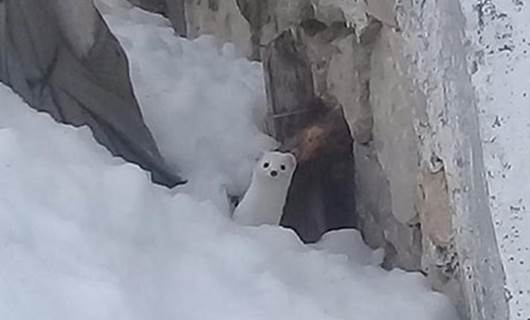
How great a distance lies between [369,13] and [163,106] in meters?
0.72

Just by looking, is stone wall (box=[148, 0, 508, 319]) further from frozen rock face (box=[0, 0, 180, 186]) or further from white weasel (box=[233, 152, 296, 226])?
frozen rock face (box=[0, 0, 180, 186])

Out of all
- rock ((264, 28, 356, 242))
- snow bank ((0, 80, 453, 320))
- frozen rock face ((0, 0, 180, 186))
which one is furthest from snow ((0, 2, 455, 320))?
rock ((264, 28, 356, 242))

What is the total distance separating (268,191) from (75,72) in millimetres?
357

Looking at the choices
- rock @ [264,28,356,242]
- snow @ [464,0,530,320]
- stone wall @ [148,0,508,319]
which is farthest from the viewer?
rock @ [264,28,356,242]

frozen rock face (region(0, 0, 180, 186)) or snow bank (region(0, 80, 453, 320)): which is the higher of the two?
snow bank (region(0, 80, 453, 320))

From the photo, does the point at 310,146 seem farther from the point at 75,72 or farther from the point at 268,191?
the point at 75,72

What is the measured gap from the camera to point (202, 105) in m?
2.36

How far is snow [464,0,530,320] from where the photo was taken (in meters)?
1.11

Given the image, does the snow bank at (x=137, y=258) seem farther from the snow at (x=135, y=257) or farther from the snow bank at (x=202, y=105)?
→ the snow bank at (x=202, y=105)

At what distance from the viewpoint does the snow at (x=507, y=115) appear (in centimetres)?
111

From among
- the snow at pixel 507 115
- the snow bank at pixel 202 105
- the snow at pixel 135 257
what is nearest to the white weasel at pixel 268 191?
the snow bank at pixel 202 105

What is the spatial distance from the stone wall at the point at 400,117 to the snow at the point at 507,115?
0.08ft

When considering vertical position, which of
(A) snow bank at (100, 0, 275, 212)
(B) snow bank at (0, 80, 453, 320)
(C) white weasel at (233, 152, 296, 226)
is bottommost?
(A) snow bank at (100, 0, 275, 212)

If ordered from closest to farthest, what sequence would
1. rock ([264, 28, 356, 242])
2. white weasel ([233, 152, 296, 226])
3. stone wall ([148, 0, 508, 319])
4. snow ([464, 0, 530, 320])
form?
snow ([464, 0, 530, 320]) → stone wall ([148, 0, 508, 319]) → white weasel ([233, 152, 296, 226]) → rock ([264, 28, 356, 242])
